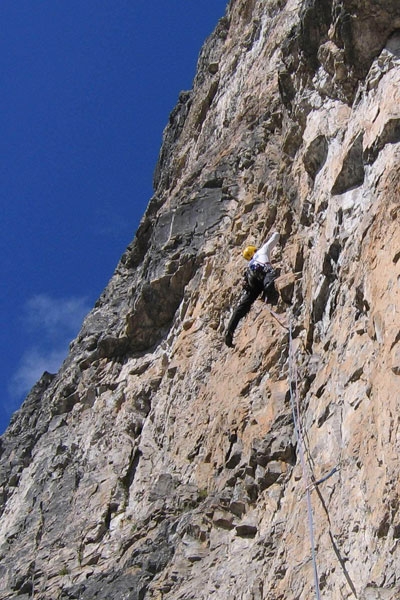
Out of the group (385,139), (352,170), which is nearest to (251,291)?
(352,170)

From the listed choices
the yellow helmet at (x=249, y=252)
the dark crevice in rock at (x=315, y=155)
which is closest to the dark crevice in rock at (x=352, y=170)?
the dark crevice in rock at (x=315, y=155)

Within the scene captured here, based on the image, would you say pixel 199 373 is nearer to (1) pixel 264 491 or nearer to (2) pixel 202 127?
(1) pixel 264 491

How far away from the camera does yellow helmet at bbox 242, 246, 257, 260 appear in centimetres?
1249

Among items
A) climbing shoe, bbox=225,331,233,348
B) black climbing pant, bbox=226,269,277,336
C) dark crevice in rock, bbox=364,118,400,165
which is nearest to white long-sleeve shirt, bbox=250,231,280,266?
black climbing pant, bbox=226,269,277,336

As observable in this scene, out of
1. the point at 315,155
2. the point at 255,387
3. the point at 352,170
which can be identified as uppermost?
the point at 315,155

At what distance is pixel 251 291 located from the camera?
467 inches

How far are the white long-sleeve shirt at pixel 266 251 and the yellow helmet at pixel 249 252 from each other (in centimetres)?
24

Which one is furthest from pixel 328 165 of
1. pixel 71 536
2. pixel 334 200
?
pixel 71 536

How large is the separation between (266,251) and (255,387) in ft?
6.83

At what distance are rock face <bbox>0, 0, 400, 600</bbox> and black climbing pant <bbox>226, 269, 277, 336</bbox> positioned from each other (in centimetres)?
15

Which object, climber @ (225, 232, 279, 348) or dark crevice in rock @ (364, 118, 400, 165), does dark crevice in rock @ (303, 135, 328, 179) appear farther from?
dark crevice in rock @ (364, 118, 400, 165)

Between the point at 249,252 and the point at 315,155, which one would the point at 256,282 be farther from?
the point at 315,155

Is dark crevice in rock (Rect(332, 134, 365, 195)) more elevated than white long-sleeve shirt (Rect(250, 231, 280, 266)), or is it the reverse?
white long-sleeve shirt (Rect(250, 231, 280, 266))

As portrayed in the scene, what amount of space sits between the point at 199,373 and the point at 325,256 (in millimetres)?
3617
